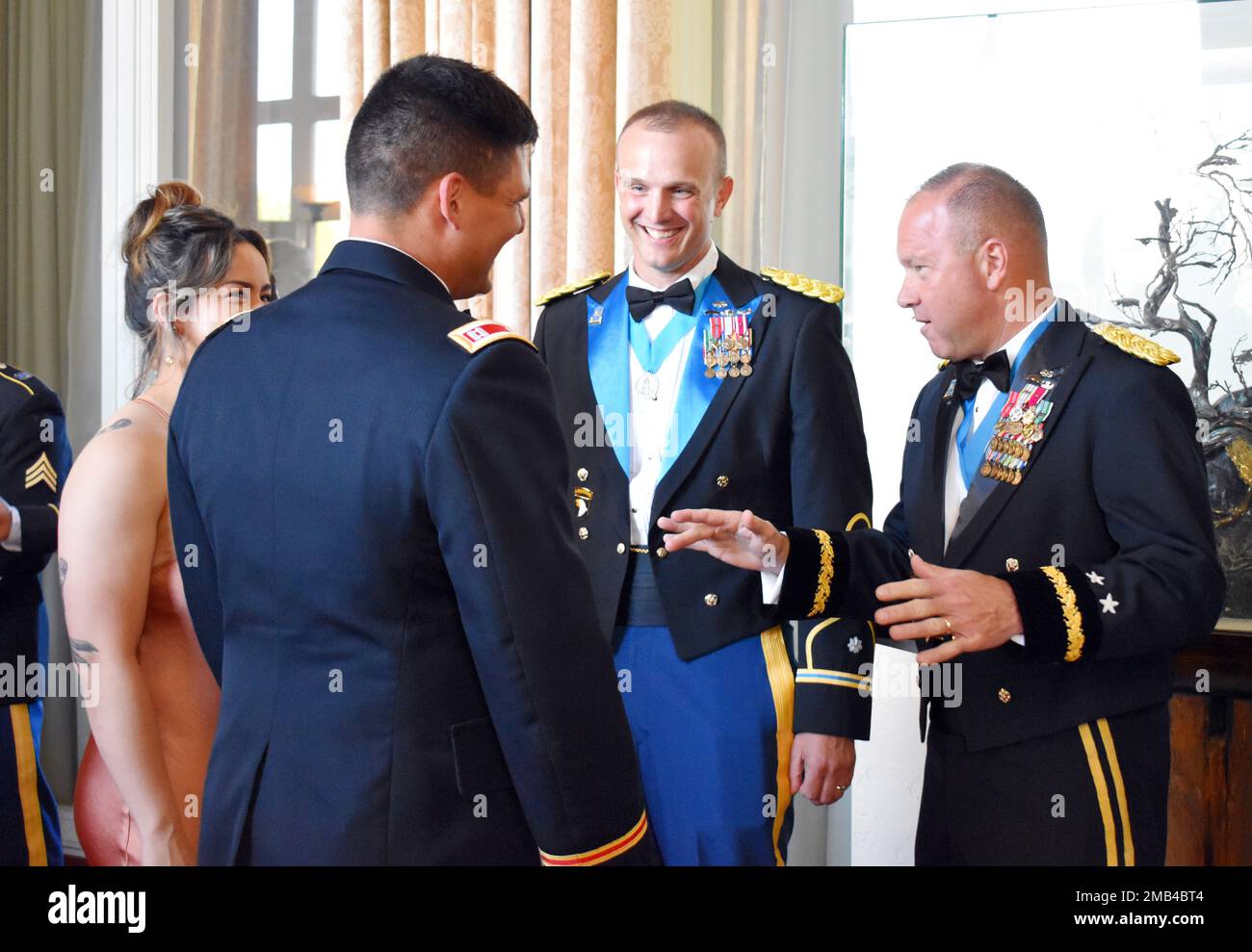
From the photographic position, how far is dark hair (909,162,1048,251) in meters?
1.77

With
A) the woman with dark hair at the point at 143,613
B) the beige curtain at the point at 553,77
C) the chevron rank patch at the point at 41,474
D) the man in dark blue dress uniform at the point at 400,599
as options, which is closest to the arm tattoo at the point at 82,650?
the woman with dark hair at the point at 143,613

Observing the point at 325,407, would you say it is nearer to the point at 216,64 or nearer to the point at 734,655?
the point at 734,655

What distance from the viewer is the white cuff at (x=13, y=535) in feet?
6.35

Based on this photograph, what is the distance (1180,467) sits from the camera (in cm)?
151

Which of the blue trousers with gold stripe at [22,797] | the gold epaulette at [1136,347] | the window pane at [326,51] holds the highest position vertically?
the window pane at [326,51]

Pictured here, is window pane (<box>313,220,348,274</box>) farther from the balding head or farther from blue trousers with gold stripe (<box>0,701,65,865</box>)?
the balding head

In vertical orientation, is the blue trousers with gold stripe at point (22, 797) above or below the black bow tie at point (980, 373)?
below

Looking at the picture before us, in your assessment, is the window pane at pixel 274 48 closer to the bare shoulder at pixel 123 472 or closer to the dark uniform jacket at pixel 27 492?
the dark uniform jacket at pixel 27 492

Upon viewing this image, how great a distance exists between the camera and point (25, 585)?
2.02 m

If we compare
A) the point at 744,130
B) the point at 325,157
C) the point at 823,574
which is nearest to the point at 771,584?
the point at 823,574

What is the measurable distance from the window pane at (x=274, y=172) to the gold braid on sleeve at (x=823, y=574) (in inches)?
90.4

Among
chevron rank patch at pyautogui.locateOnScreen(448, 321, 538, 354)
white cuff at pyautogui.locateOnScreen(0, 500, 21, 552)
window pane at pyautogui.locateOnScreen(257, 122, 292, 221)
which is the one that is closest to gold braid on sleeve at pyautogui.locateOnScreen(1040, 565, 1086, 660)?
chevron rank patch at pyautogui.locateOnScreen(448, 321, 538, 354)

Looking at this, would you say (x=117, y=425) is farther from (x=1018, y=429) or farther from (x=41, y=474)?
(x=1018, y=429)
